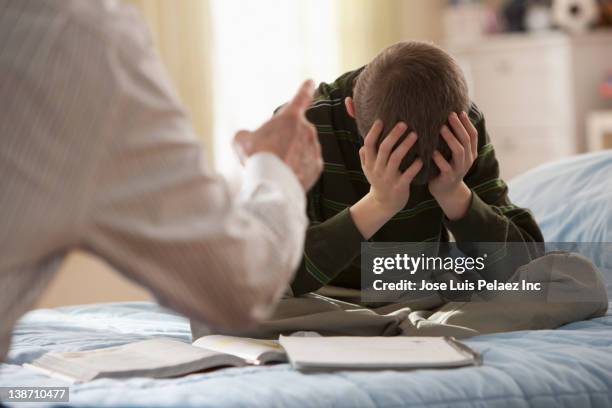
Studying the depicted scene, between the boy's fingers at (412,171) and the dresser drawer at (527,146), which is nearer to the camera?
the boy's fingers at (412,171)

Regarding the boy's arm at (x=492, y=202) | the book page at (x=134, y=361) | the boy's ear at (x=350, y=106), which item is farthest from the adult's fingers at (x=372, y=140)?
the book page at (x=134, y=361)

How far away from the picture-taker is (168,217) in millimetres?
765

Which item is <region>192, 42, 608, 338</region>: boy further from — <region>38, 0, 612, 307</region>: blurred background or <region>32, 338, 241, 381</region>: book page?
<region>38, 0, 612, 307</region>: blurred background

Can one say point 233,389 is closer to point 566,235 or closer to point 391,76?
point 391,76

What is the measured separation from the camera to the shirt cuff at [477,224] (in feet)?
4.77

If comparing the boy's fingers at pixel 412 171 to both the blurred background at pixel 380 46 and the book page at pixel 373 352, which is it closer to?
the book page at pixel 373 352

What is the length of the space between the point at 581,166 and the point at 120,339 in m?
1.10

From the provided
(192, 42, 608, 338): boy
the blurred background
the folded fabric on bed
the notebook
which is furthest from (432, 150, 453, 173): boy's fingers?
the blurred background

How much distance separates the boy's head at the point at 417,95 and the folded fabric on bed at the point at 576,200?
0.58 meters

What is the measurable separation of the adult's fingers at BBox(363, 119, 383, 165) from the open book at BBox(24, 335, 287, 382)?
0.30m

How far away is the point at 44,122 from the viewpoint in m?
0.71

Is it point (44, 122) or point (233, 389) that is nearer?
point (44, 122)

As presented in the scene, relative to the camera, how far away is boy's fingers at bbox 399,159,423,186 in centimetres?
133

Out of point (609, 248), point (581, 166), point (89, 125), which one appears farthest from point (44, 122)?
point (581, 166)
